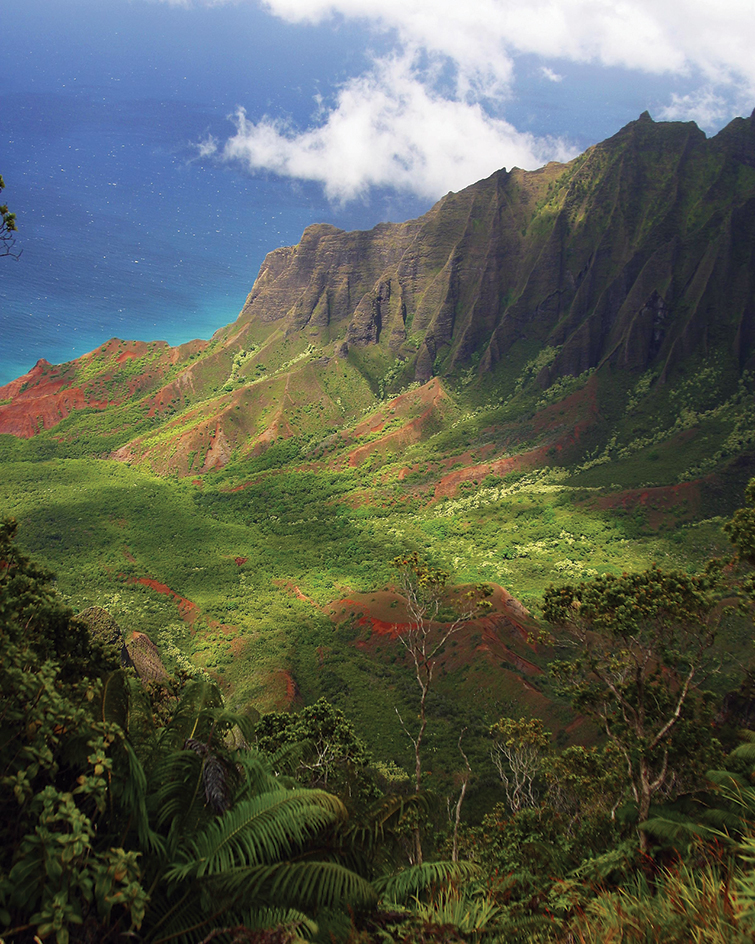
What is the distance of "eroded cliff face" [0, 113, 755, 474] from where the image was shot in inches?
3784

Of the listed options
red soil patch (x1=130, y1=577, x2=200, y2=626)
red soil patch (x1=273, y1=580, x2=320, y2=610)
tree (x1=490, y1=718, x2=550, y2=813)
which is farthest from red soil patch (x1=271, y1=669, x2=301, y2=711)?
red soil patch (x1=273, y1=580, x2=320, y2=610)

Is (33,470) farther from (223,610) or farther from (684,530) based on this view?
(684,530)

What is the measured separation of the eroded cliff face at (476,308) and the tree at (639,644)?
258ft

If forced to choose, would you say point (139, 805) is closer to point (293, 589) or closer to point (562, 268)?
point (293, 589)

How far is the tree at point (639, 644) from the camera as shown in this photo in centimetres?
1475

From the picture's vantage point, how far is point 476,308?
128 m

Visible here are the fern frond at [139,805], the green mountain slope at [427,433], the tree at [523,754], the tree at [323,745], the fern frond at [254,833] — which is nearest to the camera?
the fern frond at [254,833]

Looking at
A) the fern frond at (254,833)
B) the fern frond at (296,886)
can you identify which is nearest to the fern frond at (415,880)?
the fern frond at (296,886)

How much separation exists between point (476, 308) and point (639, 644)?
119 metres

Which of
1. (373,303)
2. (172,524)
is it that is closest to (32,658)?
(172,524)

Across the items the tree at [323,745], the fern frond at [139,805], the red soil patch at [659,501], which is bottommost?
the red soil patch at [659,501]

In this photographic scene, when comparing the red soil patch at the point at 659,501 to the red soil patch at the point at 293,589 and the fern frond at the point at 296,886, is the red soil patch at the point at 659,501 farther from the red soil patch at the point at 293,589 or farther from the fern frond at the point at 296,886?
the fern frond at the point at 296,886

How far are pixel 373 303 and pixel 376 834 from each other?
443ft

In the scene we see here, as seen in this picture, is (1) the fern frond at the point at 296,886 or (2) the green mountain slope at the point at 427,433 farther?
(2) the green mountain slope at the point at 427,433
